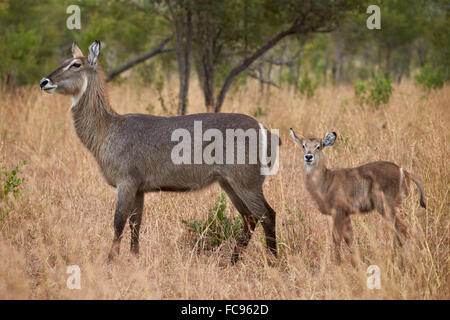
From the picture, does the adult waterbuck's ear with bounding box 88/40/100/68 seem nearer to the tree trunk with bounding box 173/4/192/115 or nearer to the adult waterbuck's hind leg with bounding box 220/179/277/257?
the adult waterbuck's hind leg with bounding box 220/179/277/257

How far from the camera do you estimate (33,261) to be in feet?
14.0

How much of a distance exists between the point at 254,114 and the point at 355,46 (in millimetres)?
14565

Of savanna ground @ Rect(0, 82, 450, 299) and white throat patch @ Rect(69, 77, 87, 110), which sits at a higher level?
white throat patch @ Rect(69, 77, 87, 110)

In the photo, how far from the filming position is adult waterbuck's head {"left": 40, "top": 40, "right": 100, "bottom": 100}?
446cm

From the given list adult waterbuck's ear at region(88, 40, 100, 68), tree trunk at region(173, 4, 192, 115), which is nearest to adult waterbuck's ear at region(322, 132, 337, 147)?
adult waterbuck's ear at region(88, 40, 100, 68)

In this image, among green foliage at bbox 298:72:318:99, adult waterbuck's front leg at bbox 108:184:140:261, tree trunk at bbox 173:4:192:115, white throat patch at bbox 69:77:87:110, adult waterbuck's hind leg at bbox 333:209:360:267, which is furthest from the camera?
green foliage at bbox 298:72:318:99

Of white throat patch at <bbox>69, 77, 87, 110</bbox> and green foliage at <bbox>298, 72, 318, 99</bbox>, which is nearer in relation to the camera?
white throat patch at <bbox>69, 77, 87, 110</bbox>

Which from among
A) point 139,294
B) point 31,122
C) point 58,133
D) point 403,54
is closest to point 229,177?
point 139,294

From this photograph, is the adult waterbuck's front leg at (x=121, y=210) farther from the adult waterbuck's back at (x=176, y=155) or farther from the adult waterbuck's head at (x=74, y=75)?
the adult waterbuck's head at (x=74, y=75)

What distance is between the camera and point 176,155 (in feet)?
14.1

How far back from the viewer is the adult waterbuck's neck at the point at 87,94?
4.51 metres

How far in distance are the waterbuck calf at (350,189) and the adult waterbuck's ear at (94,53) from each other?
2.04m

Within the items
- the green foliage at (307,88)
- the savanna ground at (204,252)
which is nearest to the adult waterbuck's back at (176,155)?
the savanna ground at (204,252)
